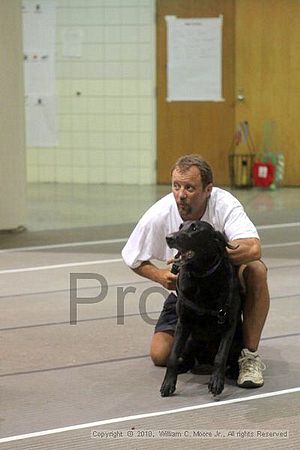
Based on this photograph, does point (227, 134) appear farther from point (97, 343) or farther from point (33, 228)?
point (97, 343)

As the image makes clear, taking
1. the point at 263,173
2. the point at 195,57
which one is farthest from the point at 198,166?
the point at 195,57

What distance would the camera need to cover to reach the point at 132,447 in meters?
3.27

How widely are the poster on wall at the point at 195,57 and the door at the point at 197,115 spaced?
2.3 inches

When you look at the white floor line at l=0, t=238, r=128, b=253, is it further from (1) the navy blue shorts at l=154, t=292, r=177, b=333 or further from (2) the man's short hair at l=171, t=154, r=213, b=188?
(2) the man's short hair at l=171, t=154, r=213, b=188

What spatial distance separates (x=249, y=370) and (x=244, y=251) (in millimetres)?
504

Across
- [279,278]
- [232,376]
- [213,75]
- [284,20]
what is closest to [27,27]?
[213,75]

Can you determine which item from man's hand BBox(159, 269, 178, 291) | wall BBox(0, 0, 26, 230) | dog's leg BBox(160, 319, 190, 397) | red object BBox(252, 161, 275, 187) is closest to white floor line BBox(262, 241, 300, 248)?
wall BBox(0, 0, 26, 230)

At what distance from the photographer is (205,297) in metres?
3.77

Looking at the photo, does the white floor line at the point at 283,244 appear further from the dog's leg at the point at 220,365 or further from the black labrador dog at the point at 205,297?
the dog's leg at the point at 220,365

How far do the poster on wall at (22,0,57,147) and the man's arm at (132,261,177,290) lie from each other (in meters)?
6.90

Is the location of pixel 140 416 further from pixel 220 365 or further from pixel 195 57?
pixel 195 57

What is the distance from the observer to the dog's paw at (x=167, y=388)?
3799mm

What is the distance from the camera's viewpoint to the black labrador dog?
3.65 m

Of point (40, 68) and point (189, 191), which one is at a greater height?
point (40, 68)
